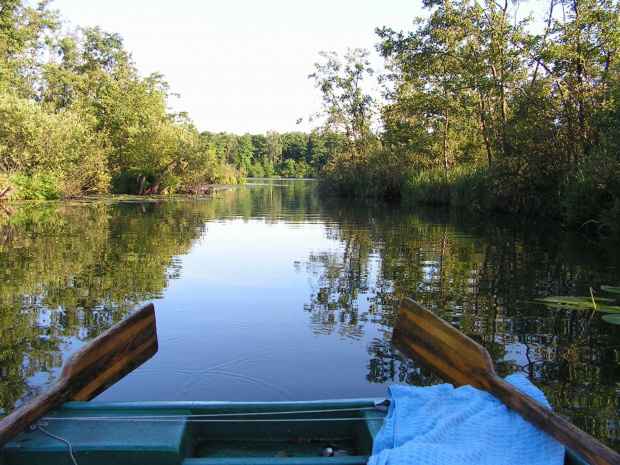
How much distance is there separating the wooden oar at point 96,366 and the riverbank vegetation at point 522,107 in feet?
43.7

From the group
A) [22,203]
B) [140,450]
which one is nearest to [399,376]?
[140,450]

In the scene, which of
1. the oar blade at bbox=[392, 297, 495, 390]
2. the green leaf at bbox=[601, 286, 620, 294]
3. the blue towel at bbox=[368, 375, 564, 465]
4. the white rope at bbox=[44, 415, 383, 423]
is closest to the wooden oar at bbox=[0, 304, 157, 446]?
the white rope at bbox=[44, 415, 383, 423]

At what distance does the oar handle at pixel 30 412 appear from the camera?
2.68m

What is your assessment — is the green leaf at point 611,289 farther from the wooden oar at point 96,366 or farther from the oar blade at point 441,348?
the wooden oar at point 96,366

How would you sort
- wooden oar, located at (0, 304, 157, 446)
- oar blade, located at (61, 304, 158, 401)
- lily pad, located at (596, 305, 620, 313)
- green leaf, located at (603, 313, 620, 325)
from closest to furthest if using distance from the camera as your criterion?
wooden oar, located at (0, 304, 157, 446) → oar blade, located at (61, 304, 158, 401) → green leaf, located at (603, 313, 620, 325) → lily pad, located at (596, 305, 620, 313)

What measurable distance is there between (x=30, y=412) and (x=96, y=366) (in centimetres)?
74

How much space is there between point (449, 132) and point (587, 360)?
1059 inches

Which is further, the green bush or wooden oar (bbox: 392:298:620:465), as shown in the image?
the green bush

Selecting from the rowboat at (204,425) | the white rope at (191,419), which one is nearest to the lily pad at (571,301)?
the rowboat at (204,425)

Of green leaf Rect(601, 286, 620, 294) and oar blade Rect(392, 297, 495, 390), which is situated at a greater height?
oar blade Rect(392, 297, 495, 390)

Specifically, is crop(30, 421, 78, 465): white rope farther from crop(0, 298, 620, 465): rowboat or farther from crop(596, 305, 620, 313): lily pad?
crop(596, 305, 620, 313): lily pad

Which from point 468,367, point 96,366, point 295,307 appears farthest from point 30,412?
point 295,307

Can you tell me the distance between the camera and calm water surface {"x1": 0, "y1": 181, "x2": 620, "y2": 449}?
4551 mm

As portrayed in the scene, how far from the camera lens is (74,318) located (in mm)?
6238
